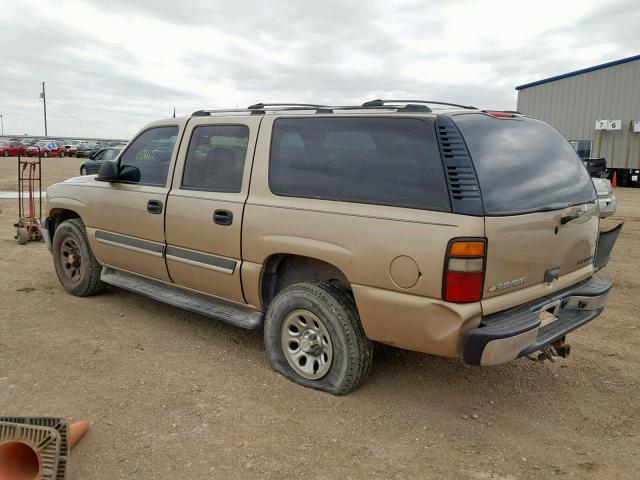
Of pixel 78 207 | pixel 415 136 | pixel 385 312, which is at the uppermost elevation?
pixel 415 136

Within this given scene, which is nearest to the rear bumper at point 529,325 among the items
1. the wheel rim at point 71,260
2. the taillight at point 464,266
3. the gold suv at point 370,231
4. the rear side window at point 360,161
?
the gold suv at point 370,231

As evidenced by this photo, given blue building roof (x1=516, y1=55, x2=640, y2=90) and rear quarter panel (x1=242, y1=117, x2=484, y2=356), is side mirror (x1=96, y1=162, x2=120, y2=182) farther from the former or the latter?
blue building roof (x1=516, y1=55, x2=640, y2=90)

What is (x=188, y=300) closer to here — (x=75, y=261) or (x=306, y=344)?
(x=306, y=344)

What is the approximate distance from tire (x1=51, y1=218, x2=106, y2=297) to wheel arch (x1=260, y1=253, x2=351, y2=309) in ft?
7.78

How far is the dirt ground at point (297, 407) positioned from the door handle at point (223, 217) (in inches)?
41.9

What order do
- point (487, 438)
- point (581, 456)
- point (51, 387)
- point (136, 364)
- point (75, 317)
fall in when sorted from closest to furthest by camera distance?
point (581, 456) < point (487, 438) < point (51, 387) < point (136, 364) < point (75, 317)

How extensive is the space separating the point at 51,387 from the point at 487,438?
2.82m

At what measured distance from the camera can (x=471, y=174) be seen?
3.05 meters

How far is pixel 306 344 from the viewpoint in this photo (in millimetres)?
3756

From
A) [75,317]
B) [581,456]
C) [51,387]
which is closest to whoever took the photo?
[581,456]

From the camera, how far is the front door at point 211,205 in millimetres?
4086

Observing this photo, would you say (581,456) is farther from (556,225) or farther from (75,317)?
(75,317)

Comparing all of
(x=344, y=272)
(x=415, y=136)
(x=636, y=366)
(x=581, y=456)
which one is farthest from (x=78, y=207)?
(x=636, y=366)

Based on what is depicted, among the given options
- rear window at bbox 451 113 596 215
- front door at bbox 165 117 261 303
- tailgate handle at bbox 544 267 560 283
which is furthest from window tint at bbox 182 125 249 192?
tailgate handle at bbox 544 267 560 283
